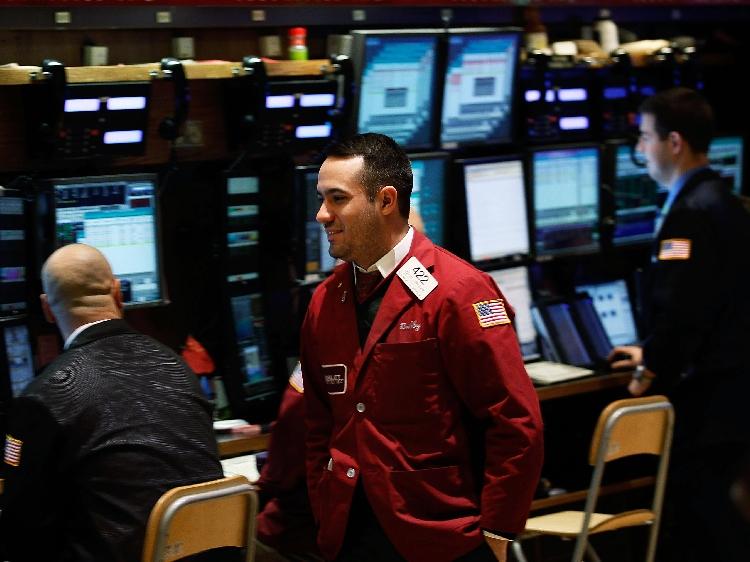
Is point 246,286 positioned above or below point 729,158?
below

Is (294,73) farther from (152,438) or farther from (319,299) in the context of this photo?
(152,438)

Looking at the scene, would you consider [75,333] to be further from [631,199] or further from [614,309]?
[631,199]

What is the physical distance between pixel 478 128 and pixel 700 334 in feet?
3.81

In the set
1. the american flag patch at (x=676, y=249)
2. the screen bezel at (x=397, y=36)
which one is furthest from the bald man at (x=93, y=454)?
the american flag patch at (x=676, y=249)

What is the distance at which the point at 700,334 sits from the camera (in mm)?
4266

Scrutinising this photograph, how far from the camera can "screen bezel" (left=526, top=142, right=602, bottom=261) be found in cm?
495

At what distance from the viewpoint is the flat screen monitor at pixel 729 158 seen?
5.62m

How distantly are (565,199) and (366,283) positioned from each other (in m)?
2.30

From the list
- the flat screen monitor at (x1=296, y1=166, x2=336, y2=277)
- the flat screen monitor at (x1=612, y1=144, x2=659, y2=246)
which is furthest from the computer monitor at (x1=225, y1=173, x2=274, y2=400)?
the flat screen monitor at (x1=612, y1=144, x2=659, y2=246)

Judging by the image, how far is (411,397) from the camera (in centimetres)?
280

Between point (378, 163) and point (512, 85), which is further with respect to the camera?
point (512, 85)

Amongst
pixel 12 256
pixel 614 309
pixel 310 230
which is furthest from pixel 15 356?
pixel 614 309

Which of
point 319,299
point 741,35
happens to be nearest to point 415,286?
point 319,299

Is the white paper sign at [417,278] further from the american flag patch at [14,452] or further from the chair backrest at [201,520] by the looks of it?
the american flag patch at [14,452]
